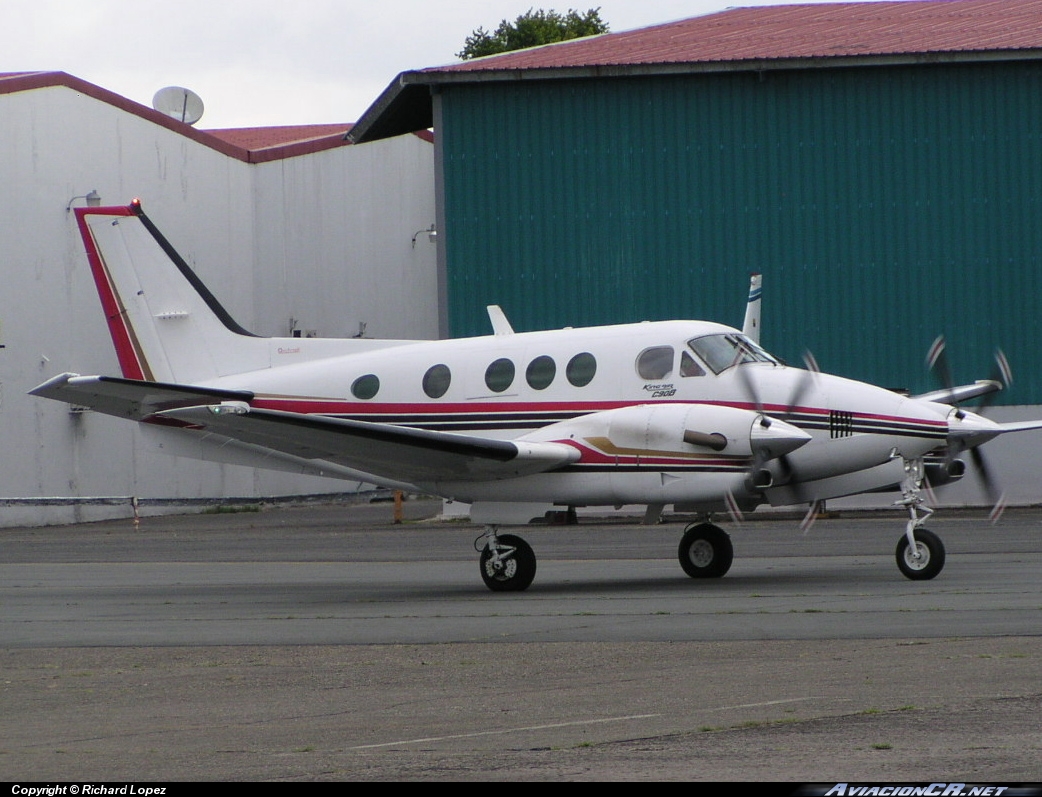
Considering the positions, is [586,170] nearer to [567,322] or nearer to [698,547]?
[567,322]

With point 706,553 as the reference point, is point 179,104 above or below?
above

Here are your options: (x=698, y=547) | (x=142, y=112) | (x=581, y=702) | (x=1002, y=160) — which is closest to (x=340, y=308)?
(x=142, y=112)

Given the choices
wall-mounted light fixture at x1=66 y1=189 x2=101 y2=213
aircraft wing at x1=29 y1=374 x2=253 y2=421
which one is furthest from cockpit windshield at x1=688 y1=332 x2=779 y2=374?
wall-mounted light fixture at x1=66 y1=189 x2=101 y2=213

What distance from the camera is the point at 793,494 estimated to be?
54.6 feet

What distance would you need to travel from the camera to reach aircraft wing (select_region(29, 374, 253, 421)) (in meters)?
16.4

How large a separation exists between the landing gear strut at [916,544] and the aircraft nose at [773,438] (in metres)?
Result: 1.28

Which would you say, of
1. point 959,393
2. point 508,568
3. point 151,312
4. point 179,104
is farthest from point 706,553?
point 179,104

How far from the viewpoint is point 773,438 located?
15.7 m

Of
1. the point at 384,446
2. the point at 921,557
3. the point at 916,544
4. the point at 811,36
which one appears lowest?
the point at 921,557

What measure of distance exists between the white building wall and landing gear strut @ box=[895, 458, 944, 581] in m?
23.1

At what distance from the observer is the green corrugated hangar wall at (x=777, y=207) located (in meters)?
33.0

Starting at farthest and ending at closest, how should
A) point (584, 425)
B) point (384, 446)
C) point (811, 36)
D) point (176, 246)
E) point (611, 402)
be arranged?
point (176, 246) < point (811, 36) < point (611, 402) < point (584, 425) < point (384, 446)

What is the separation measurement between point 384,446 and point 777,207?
63.4 feet

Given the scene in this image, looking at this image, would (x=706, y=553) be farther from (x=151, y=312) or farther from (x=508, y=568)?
(x=151, y=312)
